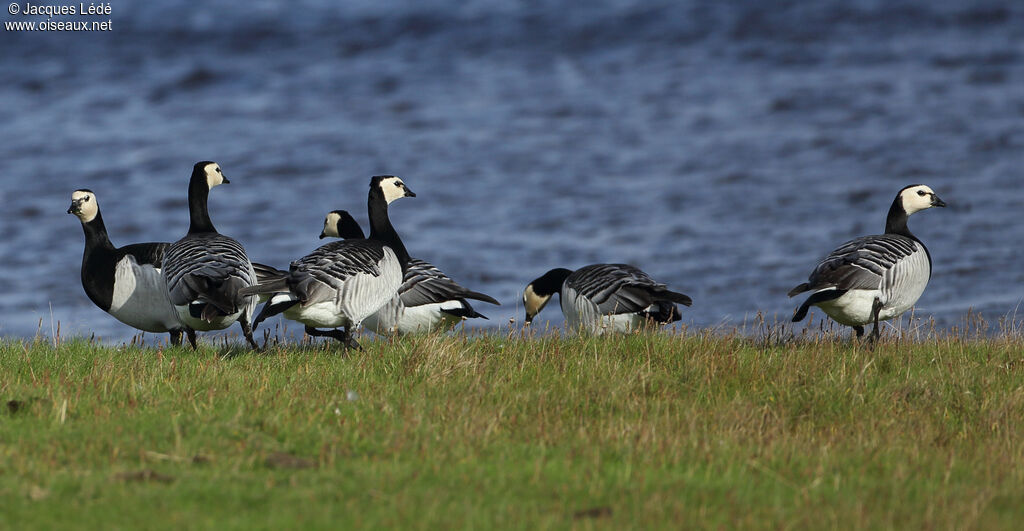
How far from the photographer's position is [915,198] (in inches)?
602

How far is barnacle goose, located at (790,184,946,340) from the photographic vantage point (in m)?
12.5

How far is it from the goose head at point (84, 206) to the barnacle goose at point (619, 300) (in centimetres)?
576

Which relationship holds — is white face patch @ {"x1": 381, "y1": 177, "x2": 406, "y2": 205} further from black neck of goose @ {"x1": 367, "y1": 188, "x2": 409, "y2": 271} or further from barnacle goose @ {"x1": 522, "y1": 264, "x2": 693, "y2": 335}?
barnacle goose @ {"x1": 522, "y1": 264, "x2": 693, "y2": 335}

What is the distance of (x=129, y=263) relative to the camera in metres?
13.5

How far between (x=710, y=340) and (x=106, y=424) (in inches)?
252

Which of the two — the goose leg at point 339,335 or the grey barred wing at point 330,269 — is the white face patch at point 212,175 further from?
the goose leg at point 339,335

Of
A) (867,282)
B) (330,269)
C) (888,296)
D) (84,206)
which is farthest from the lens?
(84,206)

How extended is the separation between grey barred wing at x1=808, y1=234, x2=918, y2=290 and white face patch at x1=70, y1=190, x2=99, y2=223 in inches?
352

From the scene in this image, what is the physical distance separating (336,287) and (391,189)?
147 inches

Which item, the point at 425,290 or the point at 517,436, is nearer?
the point at 517,436

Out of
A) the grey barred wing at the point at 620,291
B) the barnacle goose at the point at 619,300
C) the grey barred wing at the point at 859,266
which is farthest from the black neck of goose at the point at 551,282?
the grey barred wing at the point at 859,266

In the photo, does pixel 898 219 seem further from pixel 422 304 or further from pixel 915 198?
pixel 422 304

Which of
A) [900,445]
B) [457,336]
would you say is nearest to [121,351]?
[457,336]

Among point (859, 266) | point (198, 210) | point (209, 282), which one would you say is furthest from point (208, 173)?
point (859, 266)
